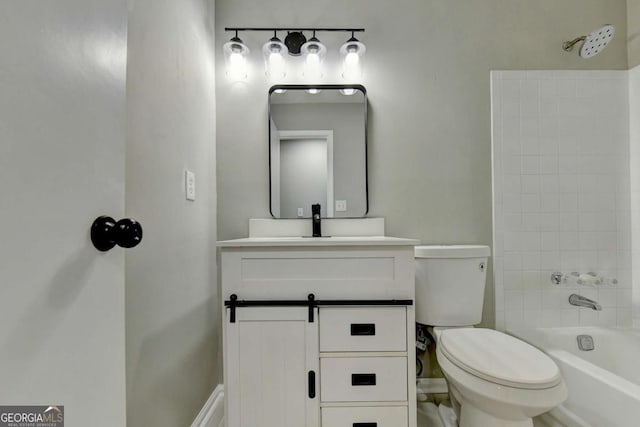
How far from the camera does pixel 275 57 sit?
5.38 feet

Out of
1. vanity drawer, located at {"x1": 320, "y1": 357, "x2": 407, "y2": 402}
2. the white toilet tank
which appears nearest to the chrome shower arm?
the white toilet tank

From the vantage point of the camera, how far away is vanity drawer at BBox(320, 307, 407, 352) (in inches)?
45.1

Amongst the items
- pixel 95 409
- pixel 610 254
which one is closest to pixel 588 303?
pixel 610 254

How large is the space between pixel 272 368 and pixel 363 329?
0.39 meters

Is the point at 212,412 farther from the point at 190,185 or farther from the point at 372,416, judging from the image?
the point at 190,185

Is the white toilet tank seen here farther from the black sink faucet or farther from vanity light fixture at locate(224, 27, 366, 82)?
vanity light fixture at locate(224, 27, 366, 82)

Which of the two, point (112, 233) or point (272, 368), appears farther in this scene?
point (272, 368)

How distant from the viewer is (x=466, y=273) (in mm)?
1408

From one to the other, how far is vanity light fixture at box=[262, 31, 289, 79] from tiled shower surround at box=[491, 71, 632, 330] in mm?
1293

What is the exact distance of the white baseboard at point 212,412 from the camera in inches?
52.3

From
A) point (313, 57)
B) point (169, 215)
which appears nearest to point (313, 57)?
point (313, 57)

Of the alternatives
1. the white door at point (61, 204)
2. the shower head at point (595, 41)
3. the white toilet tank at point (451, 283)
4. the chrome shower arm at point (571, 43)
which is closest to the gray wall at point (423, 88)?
the chrome shower arm at point (571, 43)

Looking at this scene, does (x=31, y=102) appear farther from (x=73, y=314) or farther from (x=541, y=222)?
(x=541, y=222)

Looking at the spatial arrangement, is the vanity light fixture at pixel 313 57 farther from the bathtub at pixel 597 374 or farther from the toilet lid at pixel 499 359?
the bathtub at pixel 597 374
